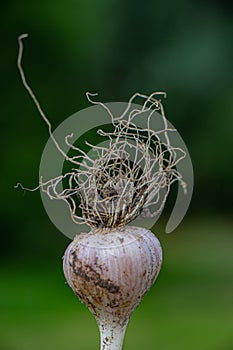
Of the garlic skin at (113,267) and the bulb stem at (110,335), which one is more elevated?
the garlic skin at (113,267)

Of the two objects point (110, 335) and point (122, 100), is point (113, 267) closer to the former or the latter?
point (110, 335)

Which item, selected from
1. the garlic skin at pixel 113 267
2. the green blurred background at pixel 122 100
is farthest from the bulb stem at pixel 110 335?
the green blurred background at pixel 122 100

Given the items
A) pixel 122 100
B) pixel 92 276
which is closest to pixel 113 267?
pixel 92 276

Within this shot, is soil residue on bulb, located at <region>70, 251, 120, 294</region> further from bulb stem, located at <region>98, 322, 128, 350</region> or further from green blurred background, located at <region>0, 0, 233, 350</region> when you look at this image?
green blurred background, located at <region>0, 0, 233, 350</region>

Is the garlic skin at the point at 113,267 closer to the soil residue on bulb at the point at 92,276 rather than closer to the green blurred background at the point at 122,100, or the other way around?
the soil residue on bulb at the point at 92,276

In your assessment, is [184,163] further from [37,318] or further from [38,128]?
[38,128]

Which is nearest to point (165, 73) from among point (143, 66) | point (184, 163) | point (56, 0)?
point (143, 66)
